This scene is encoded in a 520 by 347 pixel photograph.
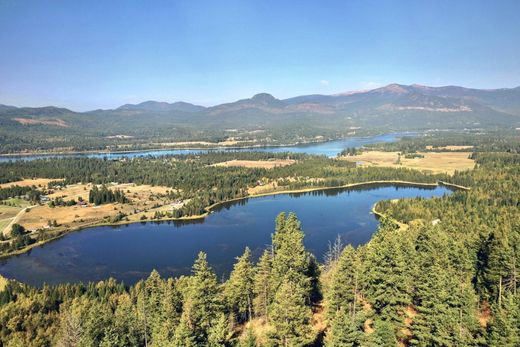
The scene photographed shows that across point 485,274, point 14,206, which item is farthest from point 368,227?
point 14,206

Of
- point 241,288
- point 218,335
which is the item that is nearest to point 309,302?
point 241,288

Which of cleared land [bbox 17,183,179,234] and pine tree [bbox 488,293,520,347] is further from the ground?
pine tree [bbox 488,293,520,347]

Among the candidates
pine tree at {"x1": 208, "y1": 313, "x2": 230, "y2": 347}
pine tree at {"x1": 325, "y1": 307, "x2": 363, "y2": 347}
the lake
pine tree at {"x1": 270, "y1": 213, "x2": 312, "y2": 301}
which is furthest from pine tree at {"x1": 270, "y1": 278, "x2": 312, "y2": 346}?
the lake

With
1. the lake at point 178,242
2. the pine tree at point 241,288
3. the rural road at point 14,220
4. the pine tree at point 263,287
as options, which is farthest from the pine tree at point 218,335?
the rural road at point 14,220

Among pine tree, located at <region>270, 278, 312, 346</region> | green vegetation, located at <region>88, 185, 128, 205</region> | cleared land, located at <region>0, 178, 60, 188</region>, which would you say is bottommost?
green vegetation, located at <region>88, 185, 128, 205</region>

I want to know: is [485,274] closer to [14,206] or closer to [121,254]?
[121,254]

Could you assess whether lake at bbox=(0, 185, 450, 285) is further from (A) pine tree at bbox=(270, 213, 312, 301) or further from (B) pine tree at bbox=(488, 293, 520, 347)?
(B) pine tree at bbox=(488, 293, 520, 347)
